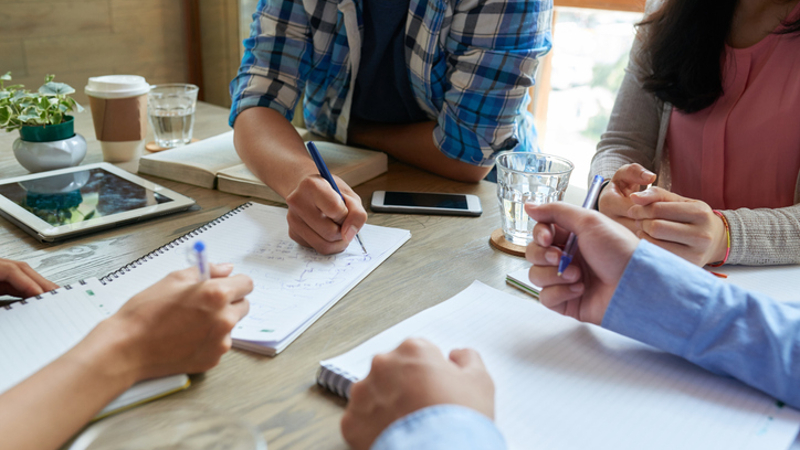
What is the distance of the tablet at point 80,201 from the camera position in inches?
33.2

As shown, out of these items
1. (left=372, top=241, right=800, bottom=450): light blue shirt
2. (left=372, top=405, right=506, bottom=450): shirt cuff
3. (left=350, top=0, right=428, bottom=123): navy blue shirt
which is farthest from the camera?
(left=350, top=0, right=428, bottom=123): navy blue shirt

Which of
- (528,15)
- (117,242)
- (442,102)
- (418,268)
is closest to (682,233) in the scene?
(418,268)

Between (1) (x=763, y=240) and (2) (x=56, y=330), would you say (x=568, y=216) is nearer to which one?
(1) (x=763, y=240)

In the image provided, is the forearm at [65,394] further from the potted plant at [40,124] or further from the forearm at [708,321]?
the potted plant at [40,124]

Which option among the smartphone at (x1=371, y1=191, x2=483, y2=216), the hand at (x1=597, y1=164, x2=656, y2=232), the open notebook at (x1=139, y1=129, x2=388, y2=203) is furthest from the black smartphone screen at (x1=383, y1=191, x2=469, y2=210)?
the hand at (x1=597, y1=164, x2=656, y2=232)

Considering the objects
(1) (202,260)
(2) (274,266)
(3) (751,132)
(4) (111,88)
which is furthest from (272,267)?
(3) (751,132)

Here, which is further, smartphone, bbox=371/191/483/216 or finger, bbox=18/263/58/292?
smartphone, bbox=371/191/483/216

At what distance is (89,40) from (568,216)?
2.16 meters

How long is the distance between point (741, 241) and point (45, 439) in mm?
784

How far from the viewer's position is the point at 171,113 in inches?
49.7

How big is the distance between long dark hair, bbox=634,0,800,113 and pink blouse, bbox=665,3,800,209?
0.02 m

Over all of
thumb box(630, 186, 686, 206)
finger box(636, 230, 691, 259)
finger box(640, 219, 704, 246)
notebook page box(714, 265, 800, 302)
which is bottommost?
notebook page box(714, 265, 800, 302)

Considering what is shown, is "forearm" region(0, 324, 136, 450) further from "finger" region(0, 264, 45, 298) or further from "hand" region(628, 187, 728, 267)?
"hand" region(628, 187, 728, 267)

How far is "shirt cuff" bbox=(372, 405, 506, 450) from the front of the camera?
401 mm
